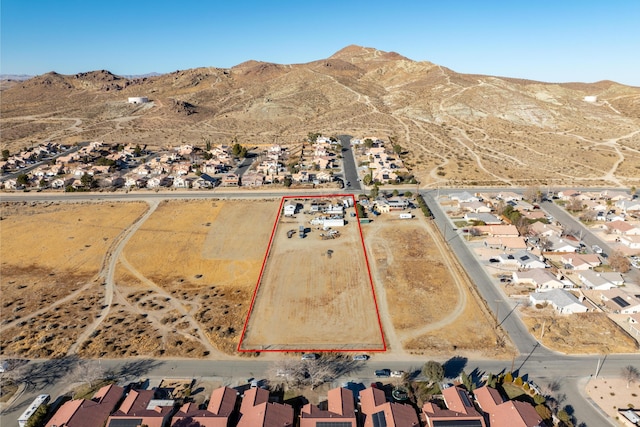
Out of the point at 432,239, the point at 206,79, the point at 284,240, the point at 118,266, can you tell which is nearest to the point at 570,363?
the point at 432,239

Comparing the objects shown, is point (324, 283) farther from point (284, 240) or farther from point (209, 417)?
point (209, 417)

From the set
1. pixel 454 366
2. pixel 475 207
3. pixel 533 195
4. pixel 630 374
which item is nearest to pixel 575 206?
pixel 533 195

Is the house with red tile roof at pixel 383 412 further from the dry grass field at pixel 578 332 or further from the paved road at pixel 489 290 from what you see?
the dry grass field at pixel 578 332

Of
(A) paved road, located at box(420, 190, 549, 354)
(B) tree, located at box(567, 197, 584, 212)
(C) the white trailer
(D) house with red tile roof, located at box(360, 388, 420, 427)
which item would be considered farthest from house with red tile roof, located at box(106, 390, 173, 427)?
(B) tree, located at box(567, 197, 584, 212)

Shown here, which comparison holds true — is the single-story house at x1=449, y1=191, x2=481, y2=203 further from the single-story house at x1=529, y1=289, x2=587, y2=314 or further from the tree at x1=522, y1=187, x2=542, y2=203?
the single-story house at x1=529, y1=289, x2=587, y2=314

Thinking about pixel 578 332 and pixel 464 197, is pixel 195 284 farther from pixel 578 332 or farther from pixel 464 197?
pixel 464 197
